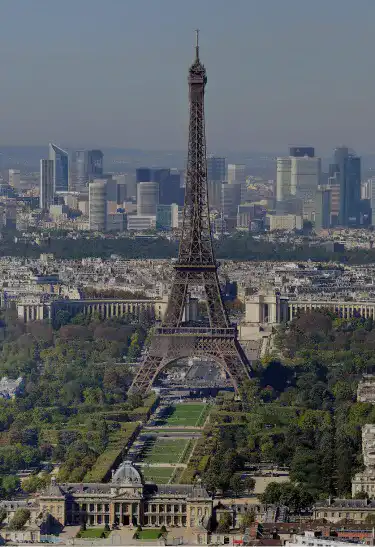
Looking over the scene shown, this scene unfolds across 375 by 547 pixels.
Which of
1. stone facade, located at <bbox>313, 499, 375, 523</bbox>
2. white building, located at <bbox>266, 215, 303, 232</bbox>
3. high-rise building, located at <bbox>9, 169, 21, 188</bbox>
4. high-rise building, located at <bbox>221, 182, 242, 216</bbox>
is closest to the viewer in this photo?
stone facade, located at <bbox>313, 499, 375, 523</bbox>

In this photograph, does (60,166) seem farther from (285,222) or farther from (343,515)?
(343,515)

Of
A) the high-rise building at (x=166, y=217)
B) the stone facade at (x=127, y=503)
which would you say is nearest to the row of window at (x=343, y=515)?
the stone facade at (x=127, y=503)

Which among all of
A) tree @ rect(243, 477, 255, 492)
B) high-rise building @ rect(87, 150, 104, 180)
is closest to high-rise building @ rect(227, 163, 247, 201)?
high-rise building @ rect(87, 150, 104, 180)

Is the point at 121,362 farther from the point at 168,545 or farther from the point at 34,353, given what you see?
the point at 168,545

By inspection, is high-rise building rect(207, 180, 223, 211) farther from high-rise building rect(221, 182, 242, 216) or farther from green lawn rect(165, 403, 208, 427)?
green lawn rect(165, 403, 208, 427)

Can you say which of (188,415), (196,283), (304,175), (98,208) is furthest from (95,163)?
(188,415)

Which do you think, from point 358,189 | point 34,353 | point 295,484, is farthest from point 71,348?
point 358,189

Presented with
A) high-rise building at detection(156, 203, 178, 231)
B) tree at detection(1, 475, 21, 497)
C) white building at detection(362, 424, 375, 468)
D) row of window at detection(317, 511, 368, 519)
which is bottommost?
tree at detection(1, 475, 21, 497)
